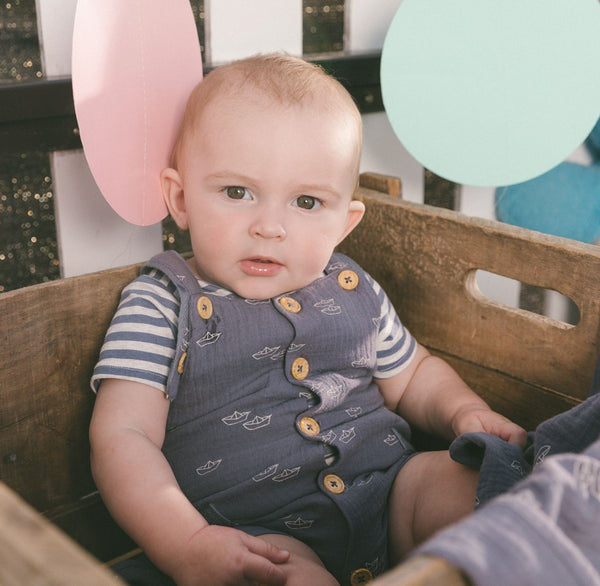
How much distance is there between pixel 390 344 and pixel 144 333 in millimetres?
325

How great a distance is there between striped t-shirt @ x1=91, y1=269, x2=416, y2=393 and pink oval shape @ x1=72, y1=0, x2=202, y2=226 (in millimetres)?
111

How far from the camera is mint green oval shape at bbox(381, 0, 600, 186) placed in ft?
3.58

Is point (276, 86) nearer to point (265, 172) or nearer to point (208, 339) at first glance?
point (265, 172)

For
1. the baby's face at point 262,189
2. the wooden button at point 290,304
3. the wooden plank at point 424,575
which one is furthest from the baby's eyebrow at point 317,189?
the wooden plank at point 424,575

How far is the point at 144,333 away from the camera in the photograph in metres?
0.83

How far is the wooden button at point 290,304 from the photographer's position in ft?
2.93

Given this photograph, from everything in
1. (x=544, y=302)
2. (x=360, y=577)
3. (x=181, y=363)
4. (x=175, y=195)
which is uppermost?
(x=175, y=195)

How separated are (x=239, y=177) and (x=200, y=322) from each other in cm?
16

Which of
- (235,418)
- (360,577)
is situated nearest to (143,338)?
(235,418)

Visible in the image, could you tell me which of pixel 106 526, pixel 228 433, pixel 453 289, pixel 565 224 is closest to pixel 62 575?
pixel 228 433

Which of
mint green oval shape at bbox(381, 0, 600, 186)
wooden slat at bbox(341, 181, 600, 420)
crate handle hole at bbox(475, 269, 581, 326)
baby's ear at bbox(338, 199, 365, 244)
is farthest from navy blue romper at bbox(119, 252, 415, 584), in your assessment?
crate handle hole at bbox(475, 269, 581, 326)

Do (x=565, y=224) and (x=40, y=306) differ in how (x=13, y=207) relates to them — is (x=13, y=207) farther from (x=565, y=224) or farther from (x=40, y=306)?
(x=565, y=224)

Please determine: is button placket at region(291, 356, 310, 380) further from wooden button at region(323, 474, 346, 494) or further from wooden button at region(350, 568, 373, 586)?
wooden button at region(350, 568, 373, 586)

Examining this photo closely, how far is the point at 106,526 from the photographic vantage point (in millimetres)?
984
